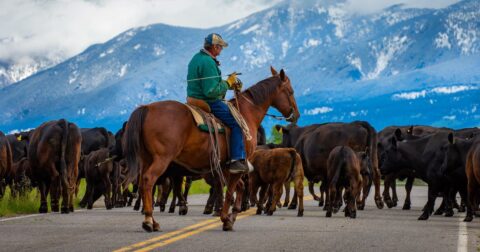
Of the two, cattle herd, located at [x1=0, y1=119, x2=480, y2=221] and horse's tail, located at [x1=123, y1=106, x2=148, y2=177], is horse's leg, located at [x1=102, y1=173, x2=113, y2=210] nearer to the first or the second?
cattle herd, located at [x1=0, y1=119, x2=480, y2=221]

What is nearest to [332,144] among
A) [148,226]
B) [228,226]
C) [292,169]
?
[292,169]

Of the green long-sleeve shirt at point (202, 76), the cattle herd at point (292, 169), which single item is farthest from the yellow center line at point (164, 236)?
the green long-sleeve shirt at point (202, 76)

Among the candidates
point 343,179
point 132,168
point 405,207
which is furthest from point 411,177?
point 132,168

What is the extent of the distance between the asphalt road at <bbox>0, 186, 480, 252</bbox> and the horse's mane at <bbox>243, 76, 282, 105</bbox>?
1956 mm

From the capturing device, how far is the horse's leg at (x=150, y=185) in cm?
1591

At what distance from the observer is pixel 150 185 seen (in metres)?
16.1

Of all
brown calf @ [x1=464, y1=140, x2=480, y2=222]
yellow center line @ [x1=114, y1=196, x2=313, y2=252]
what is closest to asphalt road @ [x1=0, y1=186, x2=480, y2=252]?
yellow center line @ [x1=114, y1=196, x2=313, y2=252]

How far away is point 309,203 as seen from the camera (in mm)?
27812

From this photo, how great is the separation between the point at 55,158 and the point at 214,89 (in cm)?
615

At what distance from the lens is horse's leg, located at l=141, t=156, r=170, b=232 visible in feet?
52.2

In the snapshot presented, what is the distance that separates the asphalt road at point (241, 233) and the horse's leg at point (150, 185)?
0.17 meters

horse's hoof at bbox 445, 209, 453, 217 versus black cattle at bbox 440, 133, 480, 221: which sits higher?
black cattle at bbox 440, 133, 480, 221

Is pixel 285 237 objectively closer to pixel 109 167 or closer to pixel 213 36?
pixel 213 36

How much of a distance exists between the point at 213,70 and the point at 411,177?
11.8 metres
